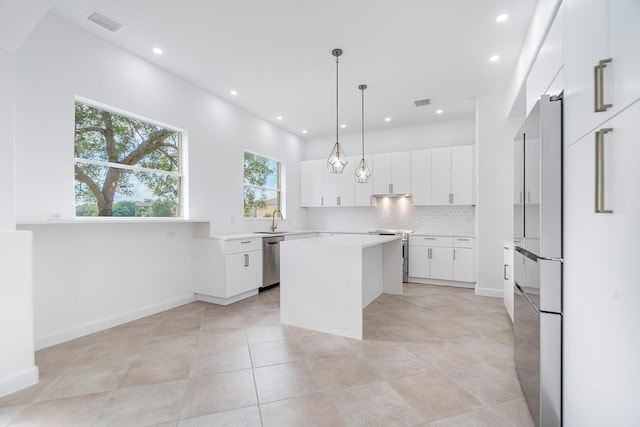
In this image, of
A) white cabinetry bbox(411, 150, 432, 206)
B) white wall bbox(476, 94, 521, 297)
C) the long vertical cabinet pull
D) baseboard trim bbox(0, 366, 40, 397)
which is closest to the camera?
the long vertical cabinet pull

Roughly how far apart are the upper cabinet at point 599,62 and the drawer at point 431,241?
385 cm

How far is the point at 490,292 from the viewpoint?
4430mm

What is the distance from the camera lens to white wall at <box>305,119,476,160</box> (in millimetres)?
5598

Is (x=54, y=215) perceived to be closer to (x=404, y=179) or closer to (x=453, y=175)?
(x=404, y=179)

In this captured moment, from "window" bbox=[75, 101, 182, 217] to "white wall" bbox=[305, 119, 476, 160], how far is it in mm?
3469

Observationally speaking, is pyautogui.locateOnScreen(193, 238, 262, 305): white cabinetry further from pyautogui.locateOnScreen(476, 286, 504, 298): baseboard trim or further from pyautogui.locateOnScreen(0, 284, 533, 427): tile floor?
pyautogui.locateOnScreen(476, 286, 504, 298): baseboard trim

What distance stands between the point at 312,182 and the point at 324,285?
3.85 m

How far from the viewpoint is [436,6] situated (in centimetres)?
260

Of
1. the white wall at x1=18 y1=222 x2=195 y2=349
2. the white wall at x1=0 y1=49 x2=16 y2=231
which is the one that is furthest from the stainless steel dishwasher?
the white wall at x1=0 y1=49 x2=16 y2=231

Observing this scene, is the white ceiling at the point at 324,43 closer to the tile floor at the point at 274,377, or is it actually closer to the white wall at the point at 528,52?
the white wall at the point at 528,52

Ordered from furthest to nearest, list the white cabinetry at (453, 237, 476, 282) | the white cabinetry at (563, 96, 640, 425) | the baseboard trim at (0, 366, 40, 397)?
the white cabinetry at (453, 237, 476, 282) → the baseboard trim at (0, 366, 40, 397) → the white cabinetry at (563, 96, 640, 425)

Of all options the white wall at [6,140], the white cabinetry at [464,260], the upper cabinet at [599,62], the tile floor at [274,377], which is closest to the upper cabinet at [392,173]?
the white cabinetry at [464,260]

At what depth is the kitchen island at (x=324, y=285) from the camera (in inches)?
112

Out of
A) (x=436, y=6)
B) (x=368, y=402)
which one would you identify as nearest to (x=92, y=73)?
(x=436, y=6)
